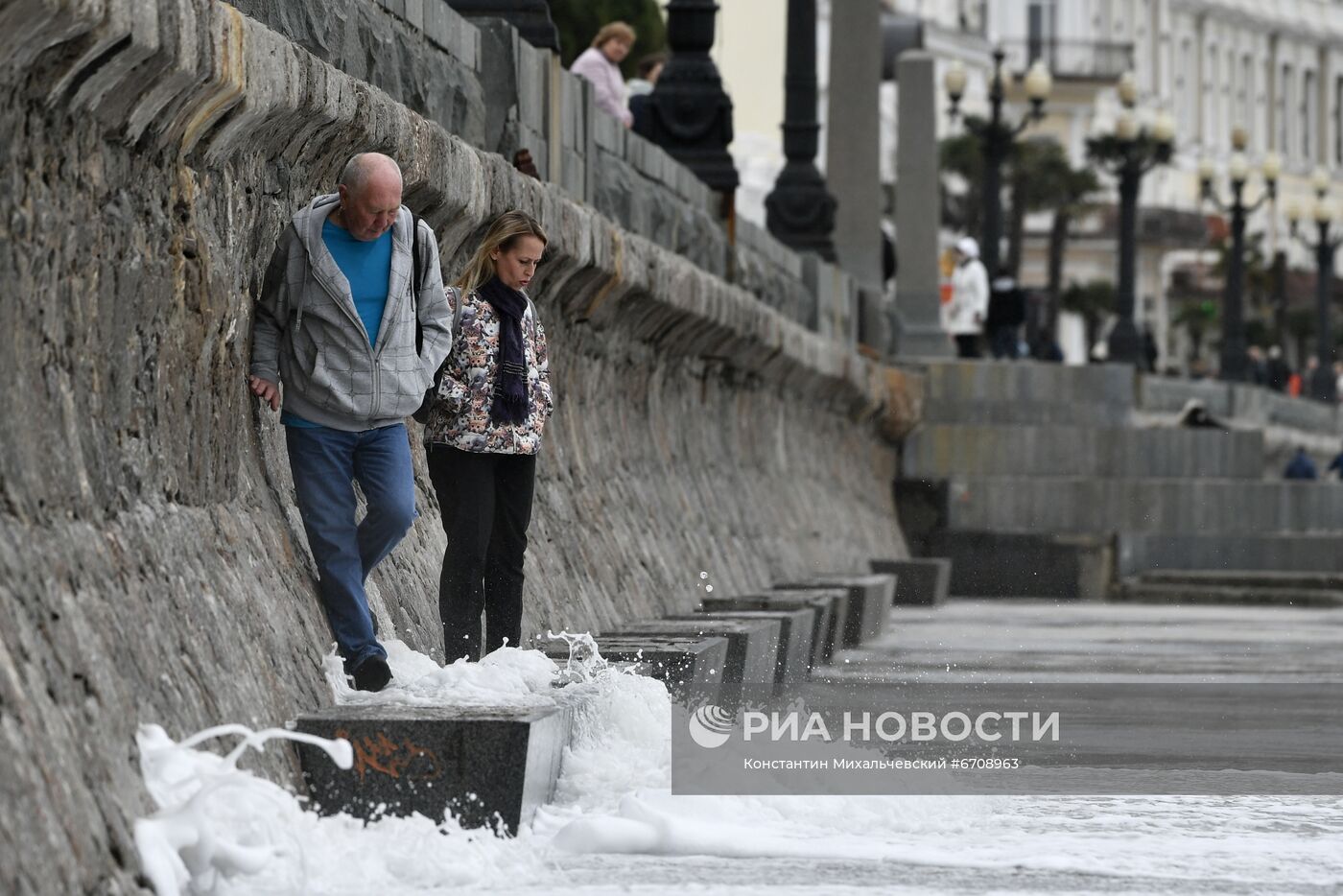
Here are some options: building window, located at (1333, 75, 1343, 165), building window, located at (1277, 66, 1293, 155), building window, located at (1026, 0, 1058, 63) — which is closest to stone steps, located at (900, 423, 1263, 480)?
building window, located at (1026, 0, 1058, 63)

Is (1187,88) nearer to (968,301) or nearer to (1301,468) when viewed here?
(1301,468)

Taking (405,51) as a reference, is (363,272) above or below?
below

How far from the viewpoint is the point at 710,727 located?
25.3ft

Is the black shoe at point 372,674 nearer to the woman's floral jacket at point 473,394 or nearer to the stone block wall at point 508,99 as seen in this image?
the woman's floral jacket at point 473,394

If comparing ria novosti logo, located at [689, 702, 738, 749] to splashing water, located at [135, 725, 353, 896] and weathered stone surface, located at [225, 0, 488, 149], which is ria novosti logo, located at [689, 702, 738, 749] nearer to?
splashing water, located at [135, 725, 353, 896]

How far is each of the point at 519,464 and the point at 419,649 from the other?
68 cm

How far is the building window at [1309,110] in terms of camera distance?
5049 inches

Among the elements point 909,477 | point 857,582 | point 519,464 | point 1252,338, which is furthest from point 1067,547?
point 1252,338

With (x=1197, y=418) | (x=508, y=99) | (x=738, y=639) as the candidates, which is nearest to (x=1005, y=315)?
(x=1197, y=418)

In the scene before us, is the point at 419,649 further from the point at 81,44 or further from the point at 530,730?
the point at 81,44

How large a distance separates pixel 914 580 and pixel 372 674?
1410 cm

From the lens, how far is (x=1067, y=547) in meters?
25.2

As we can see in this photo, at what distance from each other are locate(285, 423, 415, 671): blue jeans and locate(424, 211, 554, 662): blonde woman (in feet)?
3.13

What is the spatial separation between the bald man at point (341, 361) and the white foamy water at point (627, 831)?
0.90 ft
